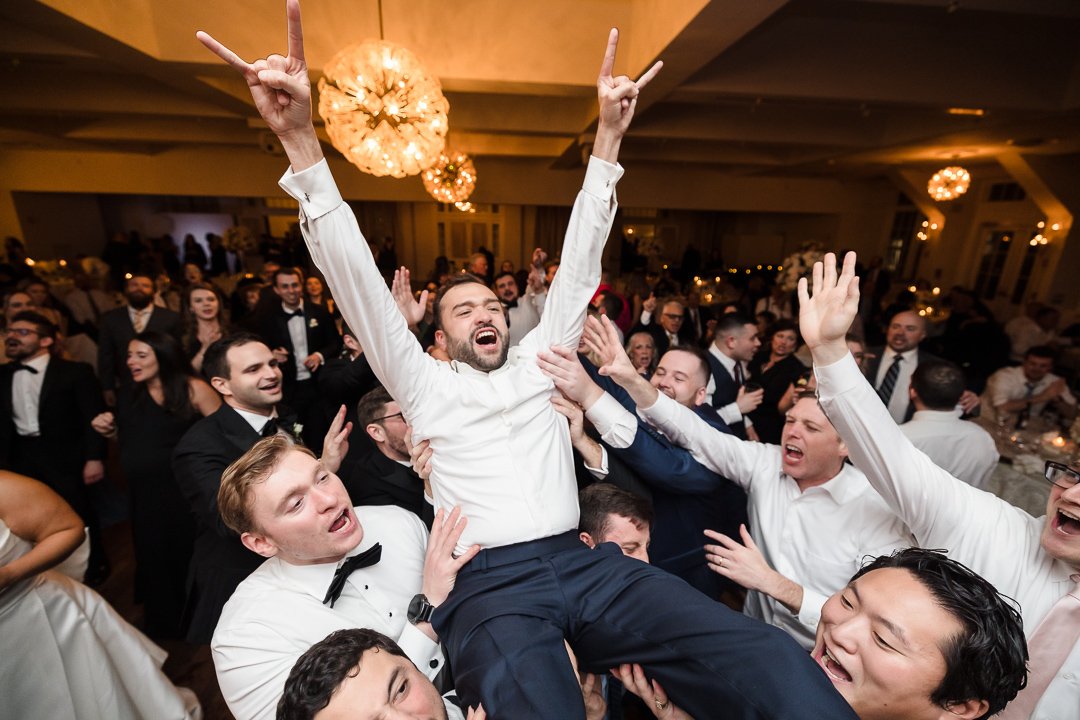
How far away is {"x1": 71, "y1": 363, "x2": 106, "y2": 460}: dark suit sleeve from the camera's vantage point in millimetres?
2766

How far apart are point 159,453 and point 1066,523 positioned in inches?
138

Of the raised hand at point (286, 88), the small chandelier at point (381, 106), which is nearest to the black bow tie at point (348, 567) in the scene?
the raised hand at point (286, 88)

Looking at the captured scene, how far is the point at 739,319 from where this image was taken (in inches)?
140

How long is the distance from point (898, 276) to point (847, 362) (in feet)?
46.9

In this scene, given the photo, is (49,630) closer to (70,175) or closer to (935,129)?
(935,129)

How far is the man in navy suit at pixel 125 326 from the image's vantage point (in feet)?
12.1

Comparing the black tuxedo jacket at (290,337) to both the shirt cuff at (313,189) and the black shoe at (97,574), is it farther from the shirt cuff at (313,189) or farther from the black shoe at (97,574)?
the shirt cuff at (313,189)

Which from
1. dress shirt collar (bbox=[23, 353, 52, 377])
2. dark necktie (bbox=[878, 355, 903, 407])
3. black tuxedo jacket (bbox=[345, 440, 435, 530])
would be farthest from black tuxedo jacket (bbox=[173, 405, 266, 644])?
dark necktie (bbox=[878, 355, 903, 407])

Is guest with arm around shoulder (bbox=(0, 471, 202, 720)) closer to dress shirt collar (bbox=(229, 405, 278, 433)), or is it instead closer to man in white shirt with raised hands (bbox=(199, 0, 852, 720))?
dress shirt collar (bbox=(229, 405, 278, 433))

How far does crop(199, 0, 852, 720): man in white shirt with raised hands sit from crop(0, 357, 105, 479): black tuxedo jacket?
247 centimetres

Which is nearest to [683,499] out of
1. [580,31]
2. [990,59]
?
[580,31]

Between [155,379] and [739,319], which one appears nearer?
[155,379]

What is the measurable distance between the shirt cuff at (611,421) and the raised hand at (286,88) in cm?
121

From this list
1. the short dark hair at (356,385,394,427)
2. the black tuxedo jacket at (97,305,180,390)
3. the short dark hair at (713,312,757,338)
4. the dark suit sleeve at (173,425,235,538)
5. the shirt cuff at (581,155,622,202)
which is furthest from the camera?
the black tuxedo jacket at (97,305,180,390)
